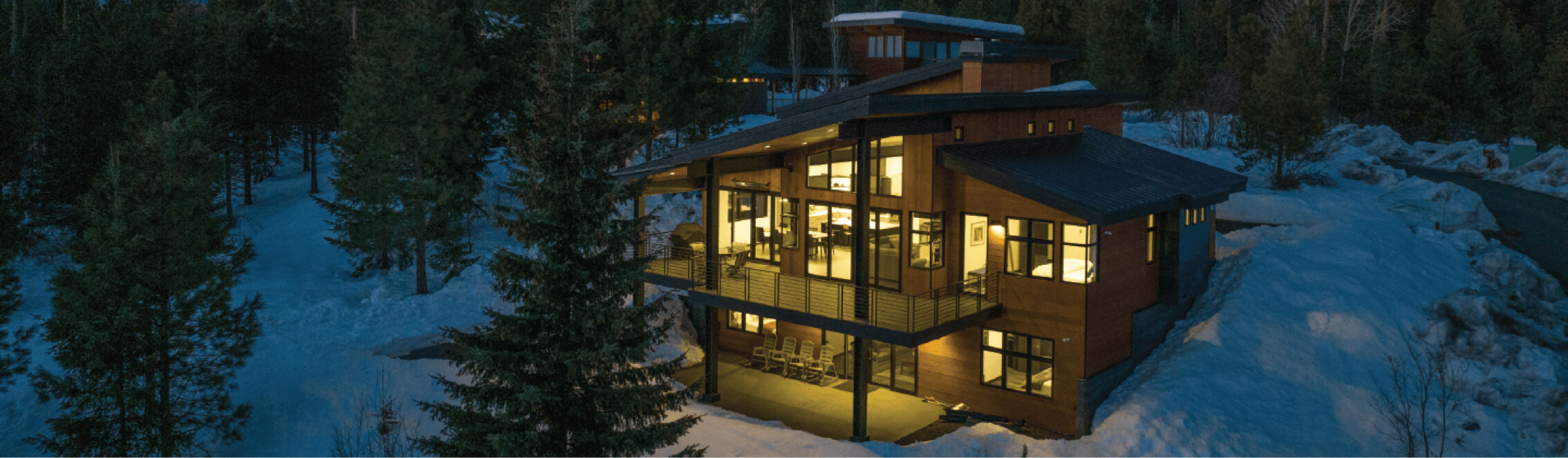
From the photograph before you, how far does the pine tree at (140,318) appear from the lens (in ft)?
53.8

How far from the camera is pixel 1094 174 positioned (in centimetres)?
2019

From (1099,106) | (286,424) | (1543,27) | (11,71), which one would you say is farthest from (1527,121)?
(11,71)

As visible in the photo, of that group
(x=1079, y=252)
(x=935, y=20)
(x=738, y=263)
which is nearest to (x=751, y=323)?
(x=738, y=263)

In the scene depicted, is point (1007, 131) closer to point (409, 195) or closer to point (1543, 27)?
point (409, 195)

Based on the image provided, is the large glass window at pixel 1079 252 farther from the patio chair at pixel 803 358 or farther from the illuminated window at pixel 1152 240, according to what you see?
the patio chair at pixel 803 358

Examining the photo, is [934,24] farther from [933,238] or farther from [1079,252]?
[1079,252]

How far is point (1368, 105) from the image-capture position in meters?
55.2

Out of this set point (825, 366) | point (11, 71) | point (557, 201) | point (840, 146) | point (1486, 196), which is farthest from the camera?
point (1486, 196)

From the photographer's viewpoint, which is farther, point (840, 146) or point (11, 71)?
point (11, 71)

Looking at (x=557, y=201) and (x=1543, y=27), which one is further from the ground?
(x=1543, y=27)

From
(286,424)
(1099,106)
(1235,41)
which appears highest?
(1235,41)

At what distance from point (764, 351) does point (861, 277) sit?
5968 mm

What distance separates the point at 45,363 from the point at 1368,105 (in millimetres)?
60171

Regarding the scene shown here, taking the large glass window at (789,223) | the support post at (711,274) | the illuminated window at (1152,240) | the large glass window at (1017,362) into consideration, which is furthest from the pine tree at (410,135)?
the illuminated window at (1152,240)
